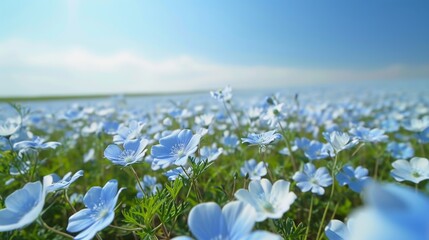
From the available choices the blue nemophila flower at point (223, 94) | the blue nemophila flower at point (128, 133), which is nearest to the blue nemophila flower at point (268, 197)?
the blue nemophila flower at point (128, 133)

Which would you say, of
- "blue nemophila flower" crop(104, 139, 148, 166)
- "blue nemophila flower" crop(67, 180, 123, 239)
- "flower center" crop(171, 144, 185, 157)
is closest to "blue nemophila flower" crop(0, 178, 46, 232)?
"blue nemophila flower" crop(67, 180, 123, 239)

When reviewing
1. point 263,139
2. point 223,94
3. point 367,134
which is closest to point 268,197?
point 263,139

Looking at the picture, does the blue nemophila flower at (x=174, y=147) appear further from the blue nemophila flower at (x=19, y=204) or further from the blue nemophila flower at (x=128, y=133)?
the blue nemophila flower at (x=19, y=204)

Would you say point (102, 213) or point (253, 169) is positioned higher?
point (102, 213)

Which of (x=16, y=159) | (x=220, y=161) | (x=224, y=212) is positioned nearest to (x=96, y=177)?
(x=16, y=159)

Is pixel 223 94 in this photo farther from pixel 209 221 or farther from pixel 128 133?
pixel 209 221

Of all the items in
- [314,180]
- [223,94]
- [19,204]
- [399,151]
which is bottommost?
[399,151]

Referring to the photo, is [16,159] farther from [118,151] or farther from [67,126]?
[67,126]
